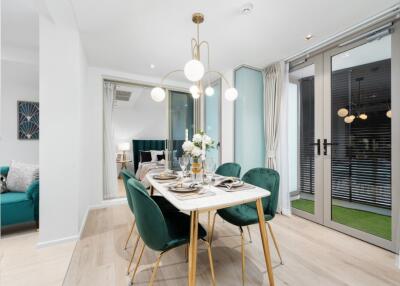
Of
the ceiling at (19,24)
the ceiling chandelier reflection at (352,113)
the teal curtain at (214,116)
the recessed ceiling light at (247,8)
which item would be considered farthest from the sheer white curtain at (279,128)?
the ceiling at (19,24)

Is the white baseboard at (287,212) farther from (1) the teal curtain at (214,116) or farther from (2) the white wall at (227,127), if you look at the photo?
(1) the teal curtain at (214,116)

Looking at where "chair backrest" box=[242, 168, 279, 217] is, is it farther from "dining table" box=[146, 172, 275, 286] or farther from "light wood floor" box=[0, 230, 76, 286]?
"light wood floor" box=[0, 230, 76, 286]

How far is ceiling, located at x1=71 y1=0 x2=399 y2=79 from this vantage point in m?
2.00

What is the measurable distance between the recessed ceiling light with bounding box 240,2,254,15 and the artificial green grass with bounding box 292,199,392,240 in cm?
265

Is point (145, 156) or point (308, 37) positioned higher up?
point (308, 37)

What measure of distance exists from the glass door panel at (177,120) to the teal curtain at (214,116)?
14.7 inches

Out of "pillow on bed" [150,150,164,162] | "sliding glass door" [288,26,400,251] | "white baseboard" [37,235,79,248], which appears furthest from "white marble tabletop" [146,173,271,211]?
"pillow on bed" [150,150,164,162]

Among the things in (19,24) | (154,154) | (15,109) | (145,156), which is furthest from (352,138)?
(15,109)

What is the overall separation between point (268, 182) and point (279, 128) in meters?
1.41

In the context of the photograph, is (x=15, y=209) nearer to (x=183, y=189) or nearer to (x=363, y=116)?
(x=183, y=189)

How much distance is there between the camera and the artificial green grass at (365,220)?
7.55ft

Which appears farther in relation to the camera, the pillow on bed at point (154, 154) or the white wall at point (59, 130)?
the pillow on bed at point (154, 154)

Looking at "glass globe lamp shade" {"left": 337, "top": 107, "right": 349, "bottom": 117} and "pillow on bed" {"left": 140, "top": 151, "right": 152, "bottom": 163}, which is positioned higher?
"glass globe lamp shade" {"left": 337, "top": 107, "right": 349, "bottom": 117}

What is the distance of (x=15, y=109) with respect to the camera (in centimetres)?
334
